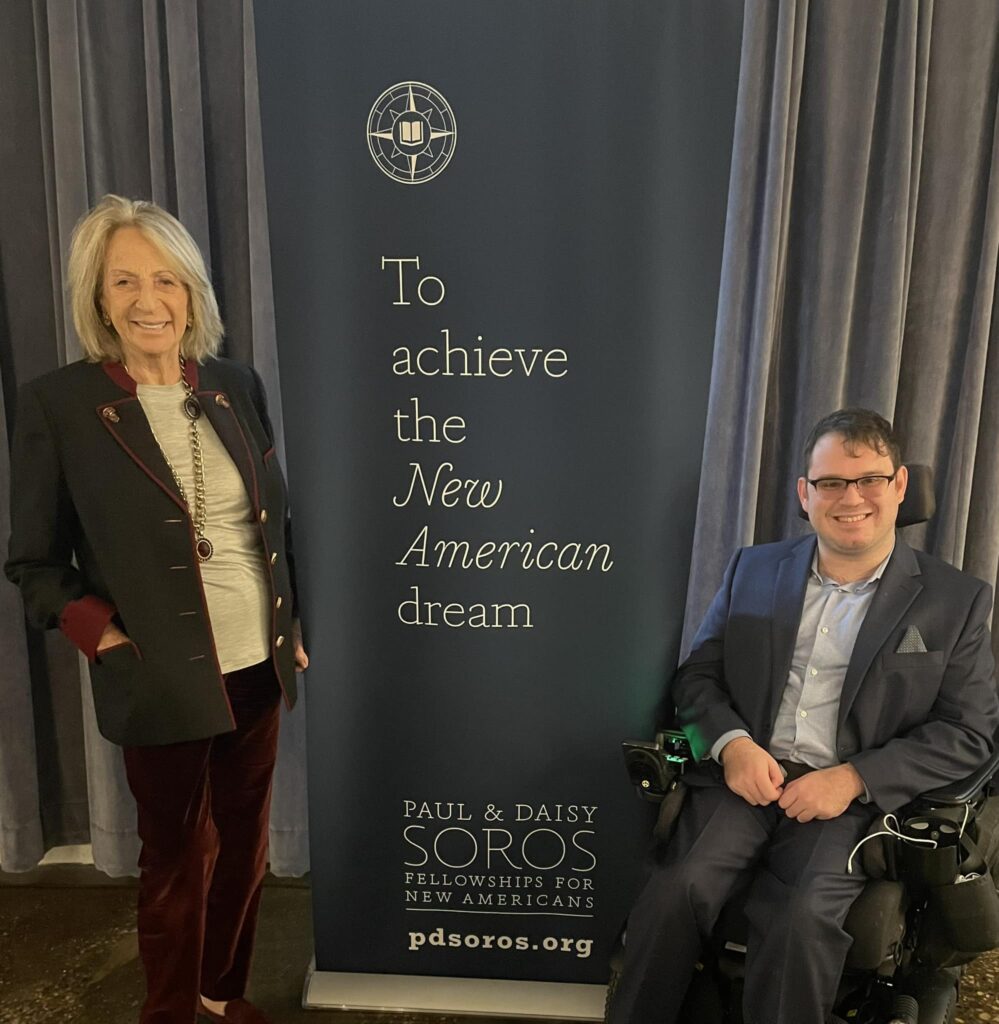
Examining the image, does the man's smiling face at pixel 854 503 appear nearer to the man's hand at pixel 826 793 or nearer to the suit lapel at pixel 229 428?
the man's hand at pixel 826 793

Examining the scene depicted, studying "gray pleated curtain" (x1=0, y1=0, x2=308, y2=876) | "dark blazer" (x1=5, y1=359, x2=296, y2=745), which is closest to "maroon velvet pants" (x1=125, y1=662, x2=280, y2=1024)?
"dark blazer" (x1=5, y1=359, x2=296, y2=745)

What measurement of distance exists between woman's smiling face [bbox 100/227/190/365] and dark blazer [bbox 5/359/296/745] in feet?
0.28

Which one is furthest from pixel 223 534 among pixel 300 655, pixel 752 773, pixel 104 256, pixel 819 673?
pixel 819 673

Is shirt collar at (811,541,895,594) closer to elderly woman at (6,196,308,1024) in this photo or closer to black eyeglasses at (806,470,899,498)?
black eyeglasses at (806,470,899,498)

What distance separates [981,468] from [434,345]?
5.04 ft

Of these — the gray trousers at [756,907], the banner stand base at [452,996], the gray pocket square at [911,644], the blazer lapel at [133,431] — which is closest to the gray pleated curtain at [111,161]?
the banner stand base at [452,996]

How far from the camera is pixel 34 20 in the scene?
2.17 meters

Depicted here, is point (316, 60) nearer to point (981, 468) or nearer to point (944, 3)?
point (944, 3)

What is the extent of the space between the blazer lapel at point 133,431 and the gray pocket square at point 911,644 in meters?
1.46

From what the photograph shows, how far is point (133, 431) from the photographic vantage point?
158cm

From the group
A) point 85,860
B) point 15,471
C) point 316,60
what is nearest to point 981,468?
point 316,60

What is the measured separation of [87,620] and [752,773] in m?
1.34

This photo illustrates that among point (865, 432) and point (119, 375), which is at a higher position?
point (119, 375)

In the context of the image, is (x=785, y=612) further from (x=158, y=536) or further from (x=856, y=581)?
(x=158, y=536)
